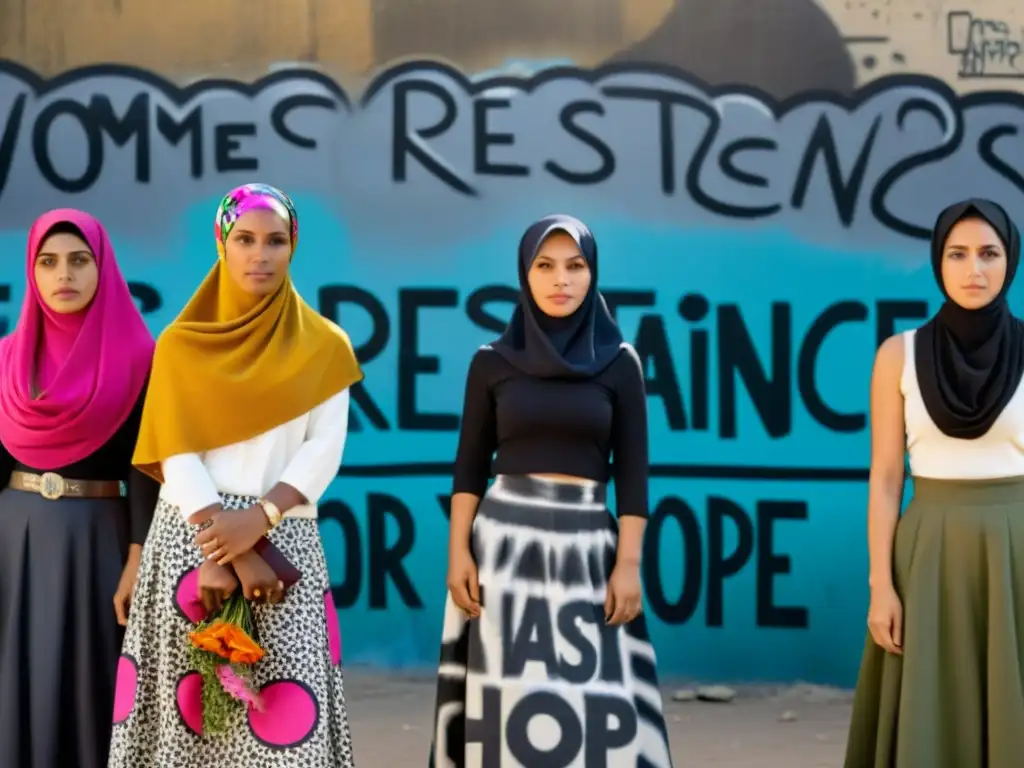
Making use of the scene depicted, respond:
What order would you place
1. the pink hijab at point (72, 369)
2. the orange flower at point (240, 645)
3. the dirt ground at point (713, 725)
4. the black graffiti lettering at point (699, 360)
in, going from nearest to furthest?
the orange flower at point (240, 645) → the pink hijab at point (72, 369) → the dirt ground at point (713, 725) → the black graffiti lettering at point (699, 360)

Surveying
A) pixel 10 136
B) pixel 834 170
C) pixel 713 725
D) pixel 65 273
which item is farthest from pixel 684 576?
pixel 10 136

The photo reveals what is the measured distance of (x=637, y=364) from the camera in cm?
360

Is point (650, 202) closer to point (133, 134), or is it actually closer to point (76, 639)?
point (133, 134)

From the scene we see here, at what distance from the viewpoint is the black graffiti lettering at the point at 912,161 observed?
580cm

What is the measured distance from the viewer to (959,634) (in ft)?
11.4

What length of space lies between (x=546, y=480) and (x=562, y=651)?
418mm

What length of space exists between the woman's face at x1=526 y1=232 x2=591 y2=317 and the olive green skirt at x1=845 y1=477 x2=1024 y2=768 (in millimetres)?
1001

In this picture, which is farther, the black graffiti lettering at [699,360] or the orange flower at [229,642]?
the black graffiti lettering at [699,360]

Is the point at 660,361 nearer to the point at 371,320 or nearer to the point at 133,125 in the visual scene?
the point at 371,320

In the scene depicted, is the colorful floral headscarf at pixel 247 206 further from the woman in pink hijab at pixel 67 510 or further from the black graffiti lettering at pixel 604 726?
the black graffiti lettering at pixel 604 726

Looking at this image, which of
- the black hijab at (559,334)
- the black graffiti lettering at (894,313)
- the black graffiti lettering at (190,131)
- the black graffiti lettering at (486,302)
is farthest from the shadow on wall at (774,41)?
the black hijab at (559,334)

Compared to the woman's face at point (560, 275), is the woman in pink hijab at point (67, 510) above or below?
below

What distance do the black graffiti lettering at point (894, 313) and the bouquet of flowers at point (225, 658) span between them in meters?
3.28

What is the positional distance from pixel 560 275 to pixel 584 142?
2464 millimetres
